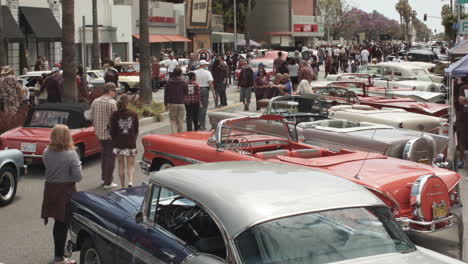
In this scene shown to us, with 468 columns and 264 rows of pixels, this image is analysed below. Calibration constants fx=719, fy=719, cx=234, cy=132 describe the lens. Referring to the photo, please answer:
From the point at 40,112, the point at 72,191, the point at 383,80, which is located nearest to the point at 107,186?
the point at 40,112

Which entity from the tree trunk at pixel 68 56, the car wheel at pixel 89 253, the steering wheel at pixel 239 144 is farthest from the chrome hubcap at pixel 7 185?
the tree trunk at pixel 68 56

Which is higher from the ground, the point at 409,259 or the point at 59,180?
the point at 59,180

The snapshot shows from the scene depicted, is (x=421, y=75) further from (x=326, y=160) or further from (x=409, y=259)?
(x=409, y=259)

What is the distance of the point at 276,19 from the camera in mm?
88250

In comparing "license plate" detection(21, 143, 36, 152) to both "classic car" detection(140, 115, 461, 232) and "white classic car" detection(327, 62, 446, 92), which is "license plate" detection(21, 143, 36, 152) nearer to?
"classic car" detection(140, 115, 461, 232)

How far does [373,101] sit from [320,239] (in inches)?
481

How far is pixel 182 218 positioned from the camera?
5.86 meters

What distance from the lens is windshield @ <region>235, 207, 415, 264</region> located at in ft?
15.5

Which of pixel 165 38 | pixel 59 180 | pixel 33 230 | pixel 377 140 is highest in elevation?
pixel 165 38

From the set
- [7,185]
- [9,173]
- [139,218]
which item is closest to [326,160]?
[139,218]

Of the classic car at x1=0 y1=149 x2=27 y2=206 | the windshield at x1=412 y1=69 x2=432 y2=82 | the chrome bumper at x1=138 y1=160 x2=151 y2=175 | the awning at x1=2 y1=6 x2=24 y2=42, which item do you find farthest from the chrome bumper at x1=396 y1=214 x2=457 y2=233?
the awning at x1=2 y1=6 x2=24 y2=42

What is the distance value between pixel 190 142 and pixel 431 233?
13.7ft

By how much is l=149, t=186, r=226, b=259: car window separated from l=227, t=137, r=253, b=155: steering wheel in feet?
12.9

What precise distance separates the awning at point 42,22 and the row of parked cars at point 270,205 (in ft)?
94.1
